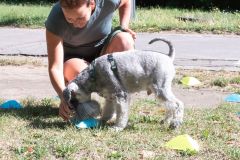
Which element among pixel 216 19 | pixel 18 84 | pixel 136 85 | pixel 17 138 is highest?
pixel 136 85

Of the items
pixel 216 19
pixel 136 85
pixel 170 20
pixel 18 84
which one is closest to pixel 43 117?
pixel 136 85

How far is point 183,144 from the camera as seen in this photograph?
400 centimetres

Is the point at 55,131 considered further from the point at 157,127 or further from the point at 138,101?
the point at 138,101

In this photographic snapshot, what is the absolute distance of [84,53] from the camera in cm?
529

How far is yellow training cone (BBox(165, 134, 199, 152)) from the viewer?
3961 millimetres

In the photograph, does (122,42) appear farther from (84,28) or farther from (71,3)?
(71,3)

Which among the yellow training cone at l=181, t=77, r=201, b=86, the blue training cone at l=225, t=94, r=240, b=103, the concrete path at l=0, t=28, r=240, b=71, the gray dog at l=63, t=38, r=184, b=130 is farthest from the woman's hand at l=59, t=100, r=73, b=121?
the concrete path at l=0, t=28, r=240, b=71

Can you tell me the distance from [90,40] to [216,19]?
8.73 metres

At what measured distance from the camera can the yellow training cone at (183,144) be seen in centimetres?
396

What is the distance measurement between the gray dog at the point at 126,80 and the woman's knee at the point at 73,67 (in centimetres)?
48

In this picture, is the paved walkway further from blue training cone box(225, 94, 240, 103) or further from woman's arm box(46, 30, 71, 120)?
woman's arm box(46, 30, 71, 120)

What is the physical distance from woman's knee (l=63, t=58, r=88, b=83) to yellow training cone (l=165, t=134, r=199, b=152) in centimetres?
126

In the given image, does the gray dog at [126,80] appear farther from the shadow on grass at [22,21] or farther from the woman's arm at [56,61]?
the shadow on grass at [22,21]

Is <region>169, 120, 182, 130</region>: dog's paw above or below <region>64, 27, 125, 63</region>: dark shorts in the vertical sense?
below
